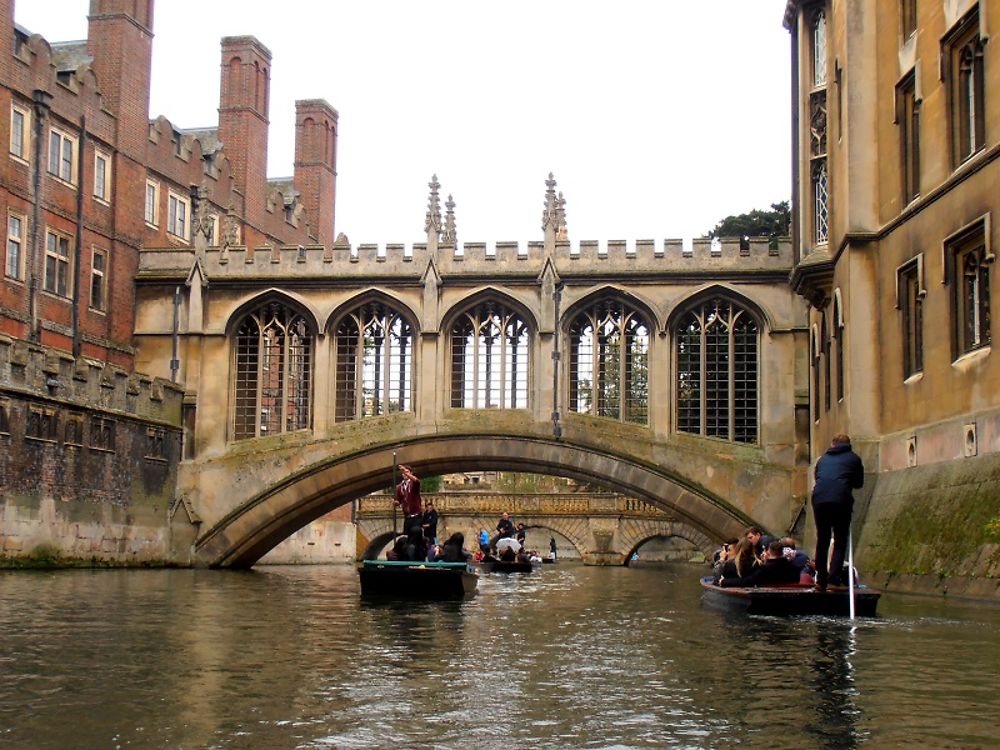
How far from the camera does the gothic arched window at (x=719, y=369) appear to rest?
116 ft

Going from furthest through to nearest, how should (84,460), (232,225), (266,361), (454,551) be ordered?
(232,225) → (266,361) → (84,460) → (454,551)

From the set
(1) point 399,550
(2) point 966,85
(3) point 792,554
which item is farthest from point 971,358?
(1) point 399,550

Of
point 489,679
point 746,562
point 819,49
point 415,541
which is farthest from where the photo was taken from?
point 819,49

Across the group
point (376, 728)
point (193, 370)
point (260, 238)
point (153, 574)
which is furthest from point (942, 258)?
point (260, 238)

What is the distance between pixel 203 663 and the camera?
12570 mm

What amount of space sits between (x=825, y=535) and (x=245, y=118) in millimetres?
34489

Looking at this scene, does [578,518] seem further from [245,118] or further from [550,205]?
[550,205]

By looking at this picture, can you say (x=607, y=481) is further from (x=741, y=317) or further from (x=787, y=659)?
(x=787, y=659)

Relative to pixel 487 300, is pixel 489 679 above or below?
below

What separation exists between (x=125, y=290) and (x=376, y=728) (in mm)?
Answer: 30250

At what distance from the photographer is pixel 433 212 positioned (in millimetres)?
36688

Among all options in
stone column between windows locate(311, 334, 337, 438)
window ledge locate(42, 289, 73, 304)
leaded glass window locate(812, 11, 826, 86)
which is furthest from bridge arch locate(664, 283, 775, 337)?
window ledge locate(42, 289, 73, 304)

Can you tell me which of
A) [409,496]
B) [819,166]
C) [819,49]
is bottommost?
[409,496]

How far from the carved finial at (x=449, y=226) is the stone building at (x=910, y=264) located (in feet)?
32.3
